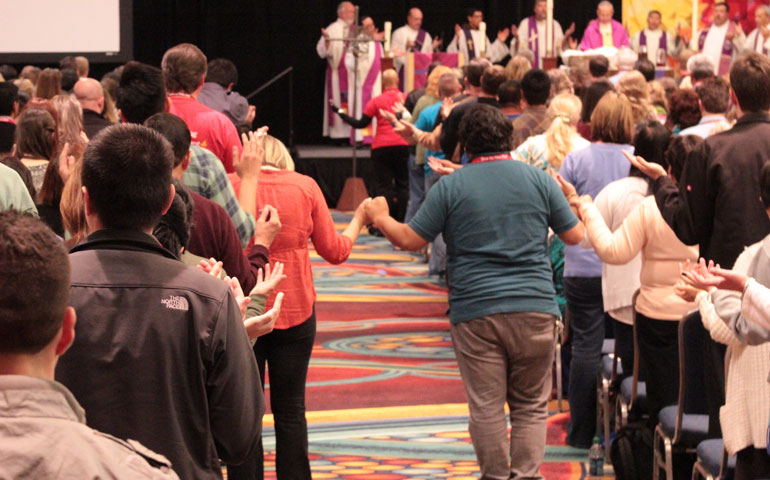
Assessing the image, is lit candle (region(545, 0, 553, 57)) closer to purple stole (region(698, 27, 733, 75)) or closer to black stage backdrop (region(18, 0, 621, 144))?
purple stole (region(698, 27, 733, 75))

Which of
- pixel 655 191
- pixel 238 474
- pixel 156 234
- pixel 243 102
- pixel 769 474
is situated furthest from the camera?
pixel 243 102

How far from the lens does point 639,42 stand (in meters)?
16.9

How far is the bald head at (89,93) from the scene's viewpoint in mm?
5875

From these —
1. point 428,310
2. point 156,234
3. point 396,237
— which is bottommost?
point 428,310

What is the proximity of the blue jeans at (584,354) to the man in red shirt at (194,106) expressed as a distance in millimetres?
1758

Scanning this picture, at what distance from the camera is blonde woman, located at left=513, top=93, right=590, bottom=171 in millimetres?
5992

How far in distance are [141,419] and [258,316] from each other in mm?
541

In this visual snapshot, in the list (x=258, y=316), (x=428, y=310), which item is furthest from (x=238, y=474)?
(x=428, y=310)

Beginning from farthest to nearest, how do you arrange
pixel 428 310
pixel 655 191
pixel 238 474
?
pixel 428 310 < pixel 655 191 < pixel 238 474

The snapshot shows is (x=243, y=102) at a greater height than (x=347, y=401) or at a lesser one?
greater

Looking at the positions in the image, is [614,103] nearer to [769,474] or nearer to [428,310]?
[769,474]

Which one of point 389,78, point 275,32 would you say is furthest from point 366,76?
point 389,78

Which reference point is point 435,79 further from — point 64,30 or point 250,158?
point 250,158

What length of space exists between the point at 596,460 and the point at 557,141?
1.71 m
